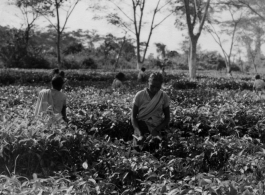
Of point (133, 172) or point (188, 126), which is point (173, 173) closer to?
point (133, 172)

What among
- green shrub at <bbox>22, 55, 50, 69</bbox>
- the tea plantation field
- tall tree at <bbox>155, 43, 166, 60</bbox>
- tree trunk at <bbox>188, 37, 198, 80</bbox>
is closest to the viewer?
the tea plantation field

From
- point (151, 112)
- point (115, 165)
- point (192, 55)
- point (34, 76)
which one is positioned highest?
point (192, 55)

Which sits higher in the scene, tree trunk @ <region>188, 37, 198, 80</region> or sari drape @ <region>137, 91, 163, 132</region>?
tree trunk @ <region>188, 37, 198, 80</region>

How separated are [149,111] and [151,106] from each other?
0.25 ft

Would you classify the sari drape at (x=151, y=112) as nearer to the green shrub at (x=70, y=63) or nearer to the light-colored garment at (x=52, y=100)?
the light-colored garment at (x=52, y=100)

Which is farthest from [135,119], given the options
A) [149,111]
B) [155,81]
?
[155,81]

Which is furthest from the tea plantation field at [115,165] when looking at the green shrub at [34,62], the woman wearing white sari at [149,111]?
the green shrub at [34,62]

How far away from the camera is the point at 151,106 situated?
14.0 ft

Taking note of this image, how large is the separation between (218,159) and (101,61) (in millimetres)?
34516

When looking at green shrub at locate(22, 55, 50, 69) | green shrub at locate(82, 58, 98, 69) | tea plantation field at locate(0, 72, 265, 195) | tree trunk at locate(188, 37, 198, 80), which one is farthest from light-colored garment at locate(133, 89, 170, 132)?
green shrub at locate(82, 58, 98, 69)

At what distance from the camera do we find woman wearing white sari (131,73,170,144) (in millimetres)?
4227

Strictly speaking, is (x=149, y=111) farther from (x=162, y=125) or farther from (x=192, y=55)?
(x=192, y=55)

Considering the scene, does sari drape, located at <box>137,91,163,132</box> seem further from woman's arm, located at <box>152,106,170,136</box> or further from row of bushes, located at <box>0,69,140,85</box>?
row of bushes, located at <box>0,69,140,85</box>

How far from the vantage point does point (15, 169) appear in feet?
9.70
